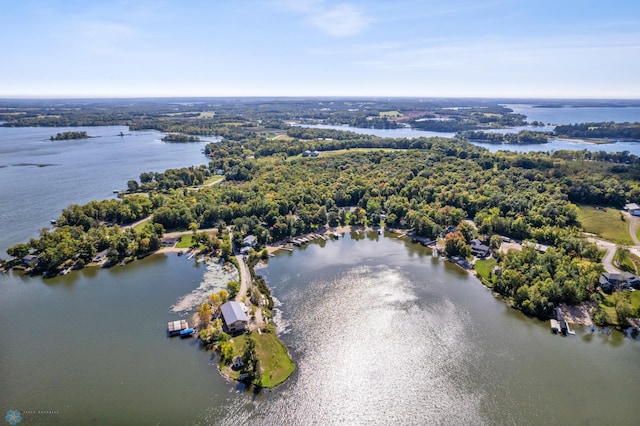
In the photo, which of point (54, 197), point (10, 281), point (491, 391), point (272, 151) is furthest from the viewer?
point (272, 151)

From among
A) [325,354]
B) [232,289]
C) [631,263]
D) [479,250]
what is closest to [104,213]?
[232,289]

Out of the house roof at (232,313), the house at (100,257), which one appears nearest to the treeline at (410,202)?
the house at (100,257)

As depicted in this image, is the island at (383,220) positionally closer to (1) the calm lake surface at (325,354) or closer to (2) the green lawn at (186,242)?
(2) the green lawn at (186,242)

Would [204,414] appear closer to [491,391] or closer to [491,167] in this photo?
[491,391]

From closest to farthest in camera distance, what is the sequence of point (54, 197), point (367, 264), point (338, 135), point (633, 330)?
point (633, 330), point (367, 264), point (54, 197), point (338, 135)

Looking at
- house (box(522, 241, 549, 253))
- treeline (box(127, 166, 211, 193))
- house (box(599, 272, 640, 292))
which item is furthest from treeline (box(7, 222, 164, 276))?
house (box(599, 272, 640, 292))

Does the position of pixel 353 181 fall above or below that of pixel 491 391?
above

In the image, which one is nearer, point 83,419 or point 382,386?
point 83,419

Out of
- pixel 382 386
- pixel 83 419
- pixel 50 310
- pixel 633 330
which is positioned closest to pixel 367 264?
pixel 382 386
